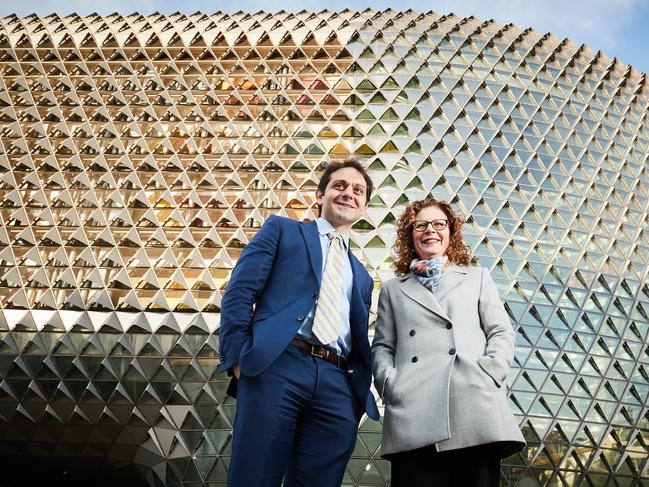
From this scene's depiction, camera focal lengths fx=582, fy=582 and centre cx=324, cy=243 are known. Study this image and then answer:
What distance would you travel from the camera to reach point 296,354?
3.81 meters

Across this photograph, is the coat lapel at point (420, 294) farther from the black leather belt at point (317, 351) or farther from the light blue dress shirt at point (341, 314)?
the black leather belt at point (317, 351)

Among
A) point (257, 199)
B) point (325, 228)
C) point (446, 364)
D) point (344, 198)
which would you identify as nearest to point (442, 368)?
point (446, 364)

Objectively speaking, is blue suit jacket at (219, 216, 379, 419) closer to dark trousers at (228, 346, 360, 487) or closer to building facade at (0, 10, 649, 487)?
dark trousers at (228, 346, 360, 487)

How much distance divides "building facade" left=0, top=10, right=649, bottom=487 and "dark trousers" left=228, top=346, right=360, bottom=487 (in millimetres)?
7619

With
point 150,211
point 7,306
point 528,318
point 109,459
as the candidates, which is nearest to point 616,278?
point 528,318

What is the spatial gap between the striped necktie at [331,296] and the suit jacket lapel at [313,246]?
3.8 inches

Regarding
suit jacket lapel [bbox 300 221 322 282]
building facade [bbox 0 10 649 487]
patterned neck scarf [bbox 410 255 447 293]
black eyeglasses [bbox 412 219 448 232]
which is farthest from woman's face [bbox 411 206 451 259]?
building facade [bbox 0 10 649 487]

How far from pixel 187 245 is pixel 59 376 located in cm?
360

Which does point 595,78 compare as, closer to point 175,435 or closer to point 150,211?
point 150,211

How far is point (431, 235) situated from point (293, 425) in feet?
5.79

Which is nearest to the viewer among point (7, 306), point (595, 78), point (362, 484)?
point (362, 484)

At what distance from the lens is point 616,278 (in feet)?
43.1

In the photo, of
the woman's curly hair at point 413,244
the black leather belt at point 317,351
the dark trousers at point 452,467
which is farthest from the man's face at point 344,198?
the dark trousers at point 452,467

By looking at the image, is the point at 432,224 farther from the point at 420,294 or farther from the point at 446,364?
the point at 446,364
